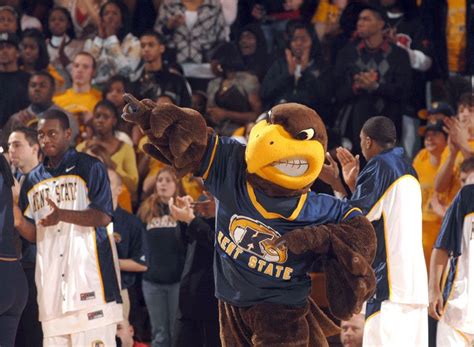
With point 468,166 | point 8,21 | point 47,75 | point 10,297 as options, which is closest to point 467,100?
point 468,166

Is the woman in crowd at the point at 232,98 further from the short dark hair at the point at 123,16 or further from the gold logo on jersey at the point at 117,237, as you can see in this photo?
the gold logo on jersey at the point at 117,237

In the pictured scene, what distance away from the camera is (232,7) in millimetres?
9656

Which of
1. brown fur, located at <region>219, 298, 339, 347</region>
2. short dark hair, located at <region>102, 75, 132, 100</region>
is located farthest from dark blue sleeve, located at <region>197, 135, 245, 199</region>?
short dark hair, located at <region>102, 75, 132, 100</region>

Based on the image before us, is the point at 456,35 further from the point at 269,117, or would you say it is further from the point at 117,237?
the point at 269,117

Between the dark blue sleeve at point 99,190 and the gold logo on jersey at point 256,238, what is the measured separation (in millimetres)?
1613

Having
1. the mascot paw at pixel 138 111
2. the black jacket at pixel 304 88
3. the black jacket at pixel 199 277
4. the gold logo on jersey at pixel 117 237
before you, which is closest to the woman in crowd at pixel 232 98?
the black jacket at pixel 304 88

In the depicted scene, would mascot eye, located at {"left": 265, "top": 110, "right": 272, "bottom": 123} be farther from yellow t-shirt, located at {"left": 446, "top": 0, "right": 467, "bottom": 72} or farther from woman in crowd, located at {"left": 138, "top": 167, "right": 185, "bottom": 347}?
yellow t-shirt, located at {"left": 446, "top": 0, "right": 467, "bottom": 72}

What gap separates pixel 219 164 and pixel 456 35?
473 centimetres

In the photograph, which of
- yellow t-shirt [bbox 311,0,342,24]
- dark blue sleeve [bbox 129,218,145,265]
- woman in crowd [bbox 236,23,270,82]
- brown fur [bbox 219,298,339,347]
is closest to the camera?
brown fur [bbox 219,298,339,347]

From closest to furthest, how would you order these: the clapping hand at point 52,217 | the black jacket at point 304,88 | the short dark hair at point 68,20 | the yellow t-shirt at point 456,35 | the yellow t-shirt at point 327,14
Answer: the clapping hand at point 52,217, the black jacket at point 304,88, the yellow t-shirt at point 456,35, the yellow t-shirt at point 327,14, the short dark hair at point 68,20

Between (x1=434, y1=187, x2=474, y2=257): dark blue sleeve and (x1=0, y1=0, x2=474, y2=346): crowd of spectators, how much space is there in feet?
4.58

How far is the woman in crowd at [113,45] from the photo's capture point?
30.7 ft

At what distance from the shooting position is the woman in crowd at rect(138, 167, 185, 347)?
726 centimetres

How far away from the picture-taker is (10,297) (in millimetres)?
5594
